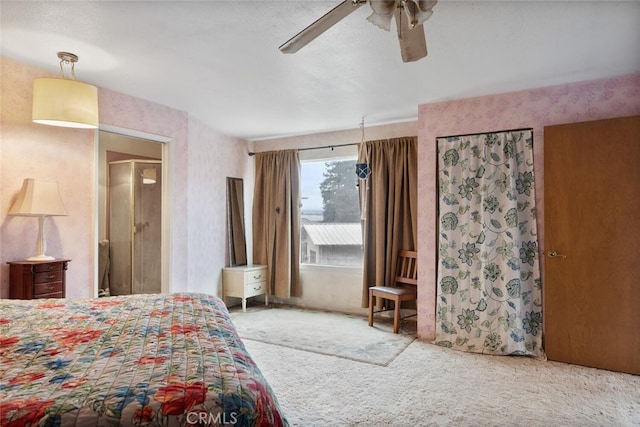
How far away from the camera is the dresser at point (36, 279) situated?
270 cm

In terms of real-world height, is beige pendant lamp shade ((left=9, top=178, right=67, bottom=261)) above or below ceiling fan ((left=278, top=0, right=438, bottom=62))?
below

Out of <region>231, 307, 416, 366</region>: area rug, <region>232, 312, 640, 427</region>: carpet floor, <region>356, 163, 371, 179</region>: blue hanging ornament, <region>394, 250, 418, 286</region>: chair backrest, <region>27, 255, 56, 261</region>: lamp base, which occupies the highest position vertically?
<region>356, 163, 371, 179</region>: blue hanging ornament

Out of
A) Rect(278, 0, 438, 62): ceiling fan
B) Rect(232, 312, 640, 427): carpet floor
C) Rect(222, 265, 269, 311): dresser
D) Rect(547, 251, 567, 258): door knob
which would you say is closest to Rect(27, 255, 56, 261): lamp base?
Rect(232, 312, 640, 427): carpet floor

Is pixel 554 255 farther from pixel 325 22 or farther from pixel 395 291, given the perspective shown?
pixel 325 22

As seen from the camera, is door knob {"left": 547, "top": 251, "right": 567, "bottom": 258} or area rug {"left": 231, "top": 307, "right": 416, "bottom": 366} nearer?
door knob {"left": 547, "top": 251, "right": 567, "bottom": 258}

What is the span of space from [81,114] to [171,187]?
150 centimetres

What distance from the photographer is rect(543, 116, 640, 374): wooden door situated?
303 centimetres

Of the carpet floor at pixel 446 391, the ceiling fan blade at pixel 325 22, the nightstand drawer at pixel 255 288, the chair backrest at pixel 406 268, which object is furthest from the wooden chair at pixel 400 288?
the ceiling fan blade at pixel 325 22

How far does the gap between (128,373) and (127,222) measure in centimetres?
457

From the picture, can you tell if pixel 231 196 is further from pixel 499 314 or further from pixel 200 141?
pixel 499 314

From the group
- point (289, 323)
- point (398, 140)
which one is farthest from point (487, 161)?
point (289, 323)

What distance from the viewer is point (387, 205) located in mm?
4707

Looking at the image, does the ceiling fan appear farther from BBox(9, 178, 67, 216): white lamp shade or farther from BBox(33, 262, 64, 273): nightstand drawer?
BBox(33, 262, 64, 273): nightstand drawer

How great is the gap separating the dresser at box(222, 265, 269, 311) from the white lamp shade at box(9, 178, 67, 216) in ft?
8.28
